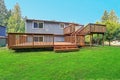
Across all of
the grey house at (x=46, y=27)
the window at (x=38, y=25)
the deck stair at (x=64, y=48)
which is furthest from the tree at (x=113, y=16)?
the deck stair at (x=64, y=48)

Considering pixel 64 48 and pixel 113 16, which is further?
pixel 113 16

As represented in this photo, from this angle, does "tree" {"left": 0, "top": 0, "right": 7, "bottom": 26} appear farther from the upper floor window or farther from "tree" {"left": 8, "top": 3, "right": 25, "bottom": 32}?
the upper floor window

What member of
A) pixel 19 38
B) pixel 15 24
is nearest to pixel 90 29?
pixel 19 38

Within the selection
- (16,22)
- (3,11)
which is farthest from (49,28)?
(3,11)

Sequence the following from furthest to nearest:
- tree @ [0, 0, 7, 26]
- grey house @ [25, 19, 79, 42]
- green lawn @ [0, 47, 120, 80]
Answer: tree @ [0, 0, 7, 26]
grey house @ [25, 19, 79, 42]
green lawn @ [0, 47, 120, 80]

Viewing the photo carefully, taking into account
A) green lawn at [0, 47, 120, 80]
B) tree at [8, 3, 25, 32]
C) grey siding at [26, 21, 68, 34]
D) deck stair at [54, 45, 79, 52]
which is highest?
tree at [8, 3, 25, 32]

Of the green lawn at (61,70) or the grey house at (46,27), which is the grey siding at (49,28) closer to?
the grey house at (46,27)

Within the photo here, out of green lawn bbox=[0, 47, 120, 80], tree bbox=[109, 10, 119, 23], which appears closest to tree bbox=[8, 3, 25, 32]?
tree bbox=[109, 10, 119, 23]

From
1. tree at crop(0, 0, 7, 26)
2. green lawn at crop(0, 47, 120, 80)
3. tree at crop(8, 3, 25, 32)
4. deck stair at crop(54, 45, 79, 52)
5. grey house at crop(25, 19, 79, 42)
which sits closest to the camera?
green lawn at crop(0, 47, 120, 80)

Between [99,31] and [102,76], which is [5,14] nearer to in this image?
[99,31]

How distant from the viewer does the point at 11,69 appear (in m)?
9.70

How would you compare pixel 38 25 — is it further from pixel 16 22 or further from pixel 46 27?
pixel 16 22

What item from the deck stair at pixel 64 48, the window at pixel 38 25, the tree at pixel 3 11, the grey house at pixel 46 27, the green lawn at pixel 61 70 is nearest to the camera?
the green lawn at pixel 61 70

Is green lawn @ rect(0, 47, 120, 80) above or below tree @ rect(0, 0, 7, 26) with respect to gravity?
below
